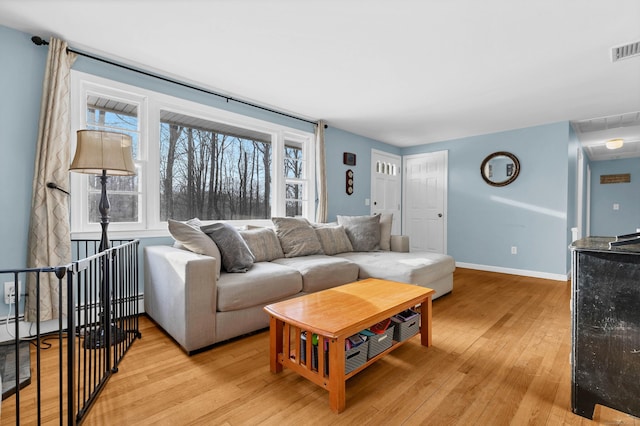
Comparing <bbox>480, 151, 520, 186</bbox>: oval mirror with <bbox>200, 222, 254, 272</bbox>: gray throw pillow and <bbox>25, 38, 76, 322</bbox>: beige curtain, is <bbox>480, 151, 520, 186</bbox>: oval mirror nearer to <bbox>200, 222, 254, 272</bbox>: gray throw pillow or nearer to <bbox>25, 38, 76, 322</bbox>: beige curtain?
<bbox>200, 222, 254, 272</bbox>: gray throw pillow

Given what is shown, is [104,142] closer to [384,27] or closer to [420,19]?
[384,27]

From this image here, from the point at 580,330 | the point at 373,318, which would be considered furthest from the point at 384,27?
the point at 580,330

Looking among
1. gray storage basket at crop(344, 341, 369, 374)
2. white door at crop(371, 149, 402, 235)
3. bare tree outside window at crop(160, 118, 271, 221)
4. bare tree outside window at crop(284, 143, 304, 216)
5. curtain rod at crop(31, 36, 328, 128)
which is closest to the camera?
gray storage basket at crop(344, 341, 369, 374)

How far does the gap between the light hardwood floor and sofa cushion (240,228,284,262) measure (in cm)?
81

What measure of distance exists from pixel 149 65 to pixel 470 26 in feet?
8.78

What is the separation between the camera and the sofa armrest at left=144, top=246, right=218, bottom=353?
6.65 feet

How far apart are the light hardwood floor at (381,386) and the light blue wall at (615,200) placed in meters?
6.71

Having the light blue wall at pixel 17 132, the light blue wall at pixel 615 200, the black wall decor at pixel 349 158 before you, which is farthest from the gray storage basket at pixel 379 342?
the light blue wall at pixel 615 200

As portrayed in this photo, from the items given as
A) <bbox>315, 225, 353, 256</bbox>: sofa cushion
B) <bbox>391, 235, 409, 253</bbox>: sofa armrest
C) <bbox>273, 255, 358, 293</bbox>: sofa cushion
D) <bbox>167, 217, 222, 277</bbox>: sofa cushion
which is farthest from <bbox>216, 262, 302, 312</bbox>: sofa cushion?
<bbox>391, 235, 409, 253</bbox>: sofa armrest

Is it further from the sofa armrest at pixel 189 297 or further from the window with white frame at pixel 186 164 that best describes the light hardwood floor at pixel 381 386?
the window with white frame at pixel 186 164

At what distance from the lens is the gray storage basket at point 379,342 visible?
1.79m

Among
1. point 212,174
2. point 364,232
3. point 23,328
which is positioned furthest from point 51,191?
point 364,232

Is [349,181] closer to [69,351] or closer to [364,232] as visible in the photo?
[364,232]

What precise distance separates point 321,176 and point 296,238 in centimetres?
134
